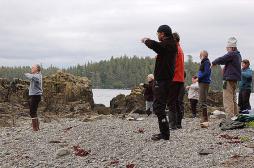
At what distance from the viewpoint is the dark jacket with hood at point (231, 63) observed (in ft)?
48.9

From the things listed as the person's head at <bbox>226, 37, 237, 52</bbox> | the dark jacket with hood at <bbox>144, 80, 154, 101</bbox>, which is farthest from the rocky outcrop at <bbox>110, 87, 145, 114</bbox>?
the person's head at <bbox>226, 37, 237, 52</bbox>

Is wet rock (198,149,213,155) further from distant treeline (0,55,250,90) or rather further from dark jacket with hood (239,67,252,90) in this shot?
distant treeline (0,55,250,90)

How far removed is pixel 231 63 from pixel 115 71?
153062 millimetres

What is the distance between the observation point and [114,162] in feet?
36.8

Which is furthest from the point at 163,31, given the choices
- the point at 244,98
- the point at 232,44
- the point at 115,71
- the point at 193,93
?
the point at 115,71

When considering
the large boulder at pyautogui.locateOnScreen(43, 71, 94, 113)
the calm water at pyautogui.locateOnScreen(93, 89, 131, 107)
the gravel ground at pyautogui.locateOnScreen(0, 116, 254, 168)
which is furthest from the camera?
the calm water at pyautogui.locateOnScreen(93, 89, 131, 107)

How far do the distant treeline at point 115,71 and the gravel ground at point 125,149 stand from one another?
126 metres

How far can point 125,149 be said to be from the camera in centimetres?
1227

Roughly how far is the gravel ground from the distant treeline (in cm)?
12574

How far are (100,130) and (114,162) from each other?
4507 millimetres

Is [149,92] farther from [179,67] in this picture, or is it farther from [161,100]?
[161,100]

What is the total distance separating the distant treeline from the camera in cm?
15402

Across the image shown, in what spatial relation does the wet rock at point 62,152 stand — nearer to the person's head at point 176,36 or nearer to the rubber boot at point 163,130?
the rubber boot at point 163,130

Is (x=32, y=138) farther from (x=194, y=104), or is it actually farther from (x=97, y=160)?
(x=194, y=104)
